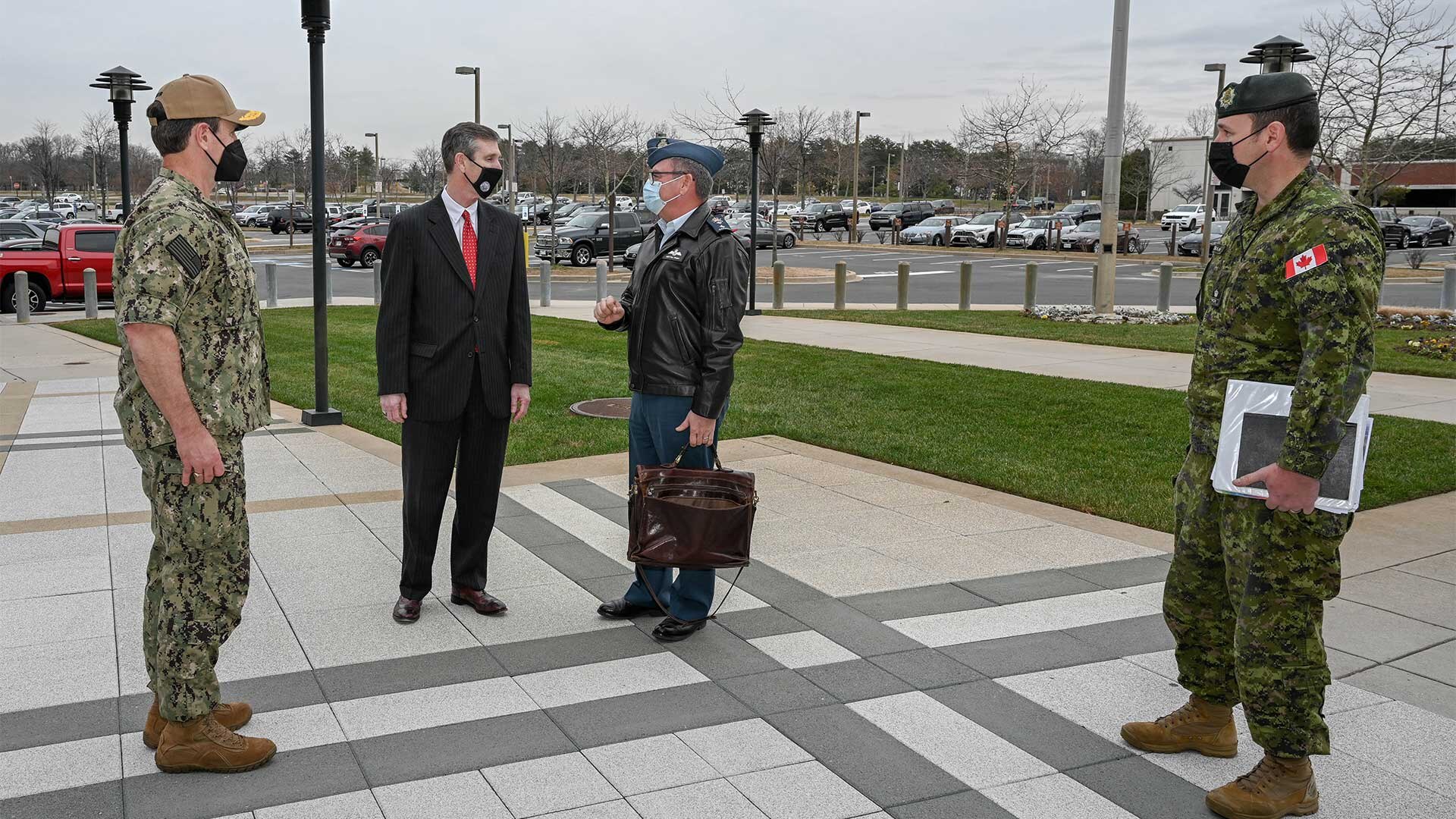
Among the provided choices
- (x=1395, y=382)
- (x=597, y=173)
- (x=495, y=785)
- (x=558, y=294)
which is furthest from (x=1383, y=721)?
(x=597, y=173)

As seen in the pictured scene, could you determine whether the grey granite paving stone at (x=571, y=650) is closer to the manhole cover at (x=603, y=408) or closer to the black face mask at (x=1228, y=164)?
the black face mask at (x=1228, y=164)

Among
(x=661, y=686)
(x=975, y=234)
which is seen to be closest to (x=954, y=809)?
(x=661, y=686)

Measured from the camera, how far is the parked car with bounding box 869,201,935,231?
5603 centimetres

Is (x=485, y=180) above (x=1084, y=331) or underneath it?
above

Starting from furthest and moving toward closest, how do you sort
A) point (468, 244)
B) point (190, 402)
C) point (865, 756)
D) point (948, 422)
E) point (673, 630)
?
point (948, 422)
point (468, 244)
point (673, 630)
point (865, 756)
point (190, 402)

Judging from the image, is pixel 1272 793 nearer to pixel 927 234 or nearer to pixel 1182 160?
pixel 927 234

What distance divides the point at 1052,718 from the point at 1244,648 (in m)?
0.81

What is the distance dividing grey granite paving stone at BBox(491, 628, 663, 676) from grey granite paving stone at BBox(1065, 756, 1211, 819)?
1.72 metres

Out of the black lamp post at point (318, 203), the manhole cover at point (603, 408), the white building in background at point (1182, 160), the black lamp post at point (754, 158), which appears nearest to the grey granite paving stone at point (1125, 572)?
the manhole cover at point (603, 408)

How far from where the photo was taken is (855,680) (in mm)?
4309

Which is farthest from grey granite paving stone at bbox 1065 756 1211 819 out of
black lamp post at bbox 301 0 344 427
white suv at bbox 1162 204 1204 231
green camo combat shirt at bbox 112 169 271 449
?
white suv at bbox 1162 204 1204 231

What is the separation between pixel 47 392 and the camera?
35.6 feet

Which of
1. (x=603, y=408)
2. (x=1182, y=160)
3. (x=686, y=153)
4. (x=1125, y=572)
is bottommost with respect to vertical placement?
(x=1125, y=572)

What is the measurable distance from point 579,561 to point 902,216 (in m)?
51.7
